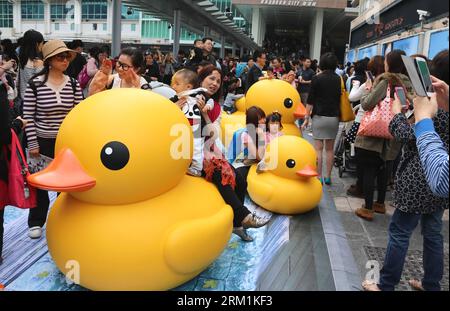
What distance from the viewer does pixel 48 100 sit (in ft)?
11.8

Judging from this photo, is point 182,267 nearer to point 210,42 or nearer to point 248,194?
point 248,194

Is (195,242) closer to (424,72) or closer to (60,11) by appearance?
(424,72)

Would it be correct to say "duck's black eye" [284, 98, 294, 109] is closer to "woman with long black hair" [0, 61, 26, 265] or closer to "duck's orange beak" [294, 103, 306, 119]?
"duck's orange beak" [294, 103, 306, 119]

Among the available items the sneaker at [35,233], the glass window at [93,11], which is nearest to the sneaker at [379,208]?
the sneaker at [35,233]

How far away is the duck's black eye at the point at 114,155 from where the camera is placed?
2.51m

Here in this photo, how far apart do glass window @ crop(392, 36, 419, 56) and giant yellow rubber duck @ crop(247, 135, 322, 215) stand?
1566 mm

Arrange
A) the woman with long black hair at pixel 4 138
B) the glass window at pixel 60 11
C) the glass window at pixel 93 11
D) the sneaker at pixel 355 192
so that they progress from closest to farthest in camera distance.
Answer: the woman with long black hair at pixel 4 138, the sneaker at pixel 355 192, the glass window at pixel 60 11, the glass window at pixel 93 11

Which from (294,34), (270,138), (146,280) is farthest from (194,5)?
(294,34)

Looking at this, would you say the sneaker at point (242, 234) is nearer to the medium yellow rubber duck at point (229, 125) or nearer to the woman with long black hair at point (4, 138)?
the woman with long black hair at point (4, 138)

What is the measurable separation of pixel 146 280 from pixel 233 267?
97 cm

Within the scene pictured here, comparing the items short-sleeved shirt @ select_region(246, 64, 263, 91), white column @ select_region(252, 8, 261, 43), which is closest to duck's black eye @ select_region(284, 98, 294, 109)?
short-sleeved shirt @ select_region(246, 64, 263, 91)

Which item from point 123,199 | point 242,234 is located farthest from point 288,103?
point 123,199

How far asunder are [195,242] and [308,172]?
6.87 ft

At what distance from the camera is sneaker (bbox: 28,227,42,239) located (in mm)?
3758
